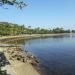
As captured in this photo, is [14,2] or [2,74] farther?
[2,74]

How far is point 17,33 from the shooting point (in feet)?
612

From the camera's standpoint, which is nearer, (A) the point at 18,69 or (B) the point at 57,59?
(A) the point at 18,69

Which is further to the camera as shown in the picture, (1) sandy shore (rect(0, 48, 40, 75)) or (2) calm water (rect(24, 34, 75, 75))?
(2) calm water (rect(24, 34, 75, 75))

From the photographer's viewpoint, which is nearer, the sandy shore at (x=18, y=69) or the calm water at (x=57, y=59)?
the sandy shore at (x=18, y=69)

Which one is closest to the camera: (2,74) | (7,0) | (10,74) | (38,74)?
(7,0)

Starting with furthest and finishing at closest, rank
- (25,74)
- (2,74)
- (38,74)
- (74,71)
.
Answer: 1. (74,71)
2. (38,74)
3. (25,74)
4. (2,74)

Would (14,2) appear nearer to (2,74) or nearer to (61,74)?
(2,74)

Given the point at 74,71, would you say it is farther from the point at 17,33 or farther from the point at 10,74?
the point at 17,33

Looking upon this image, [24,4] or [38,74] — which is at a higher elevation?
[24,4]

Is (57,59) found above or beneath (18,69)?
beneath

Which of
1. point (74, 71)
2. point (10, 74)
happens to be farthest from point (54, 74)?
point (10, 74)

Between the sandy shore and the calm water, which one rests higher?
the sandy shore

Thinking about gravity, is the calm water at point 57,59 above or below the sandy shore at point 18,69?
below

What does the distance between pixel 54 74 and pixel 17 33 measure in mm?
157898
